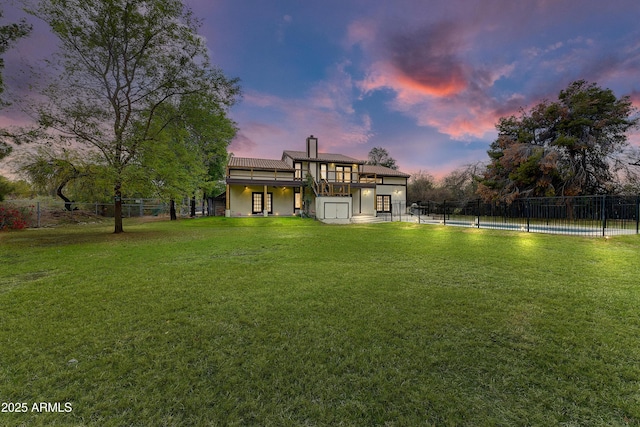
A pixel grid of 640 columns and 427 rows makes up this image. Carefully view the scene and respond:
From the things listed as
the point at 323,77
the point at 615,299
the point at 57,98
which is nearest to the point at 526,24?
the point at 323,77

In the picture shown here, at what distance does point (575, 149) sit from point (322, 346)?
26.2m

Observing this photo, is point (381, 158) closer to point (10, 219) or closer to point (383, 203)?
point (383, 203)

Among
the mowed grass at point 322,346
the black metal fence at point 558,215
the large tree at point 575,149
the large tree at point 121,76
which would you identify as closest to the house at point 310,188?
the black metal fence at point 558,215

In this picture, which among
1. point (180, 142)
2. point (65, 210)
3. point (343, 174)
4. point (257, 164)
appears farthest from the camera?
point (343, 174)

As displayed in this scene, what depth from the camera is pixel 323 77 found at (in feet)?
65.7

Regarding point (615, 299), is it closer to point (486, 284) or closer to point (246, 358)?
point (486, 284)

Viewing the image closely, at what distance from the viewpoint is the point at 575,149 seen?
19.2 meters

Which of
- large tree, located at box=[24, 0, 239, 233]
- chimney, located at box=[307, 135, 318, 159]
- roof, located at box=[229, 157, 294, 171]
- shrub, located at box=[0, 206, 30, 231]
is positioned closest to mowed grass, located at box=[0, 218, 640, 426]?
large tree, located at box=[24, 0, 239, 233]

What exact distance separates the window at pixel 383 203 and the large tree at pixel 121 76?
18919 mm

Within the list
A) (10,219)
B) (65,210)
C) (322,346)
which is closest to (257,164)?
(65,210)

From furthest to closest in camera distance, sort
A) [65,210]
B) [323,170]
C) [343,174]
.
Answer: [343,174] < [323,170] < [65,210]

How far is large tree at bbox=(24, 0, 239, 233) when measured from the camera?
10.3 m

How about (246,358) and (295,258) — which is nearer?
(246,358)

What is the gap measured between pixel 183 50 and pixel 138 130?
437cm
